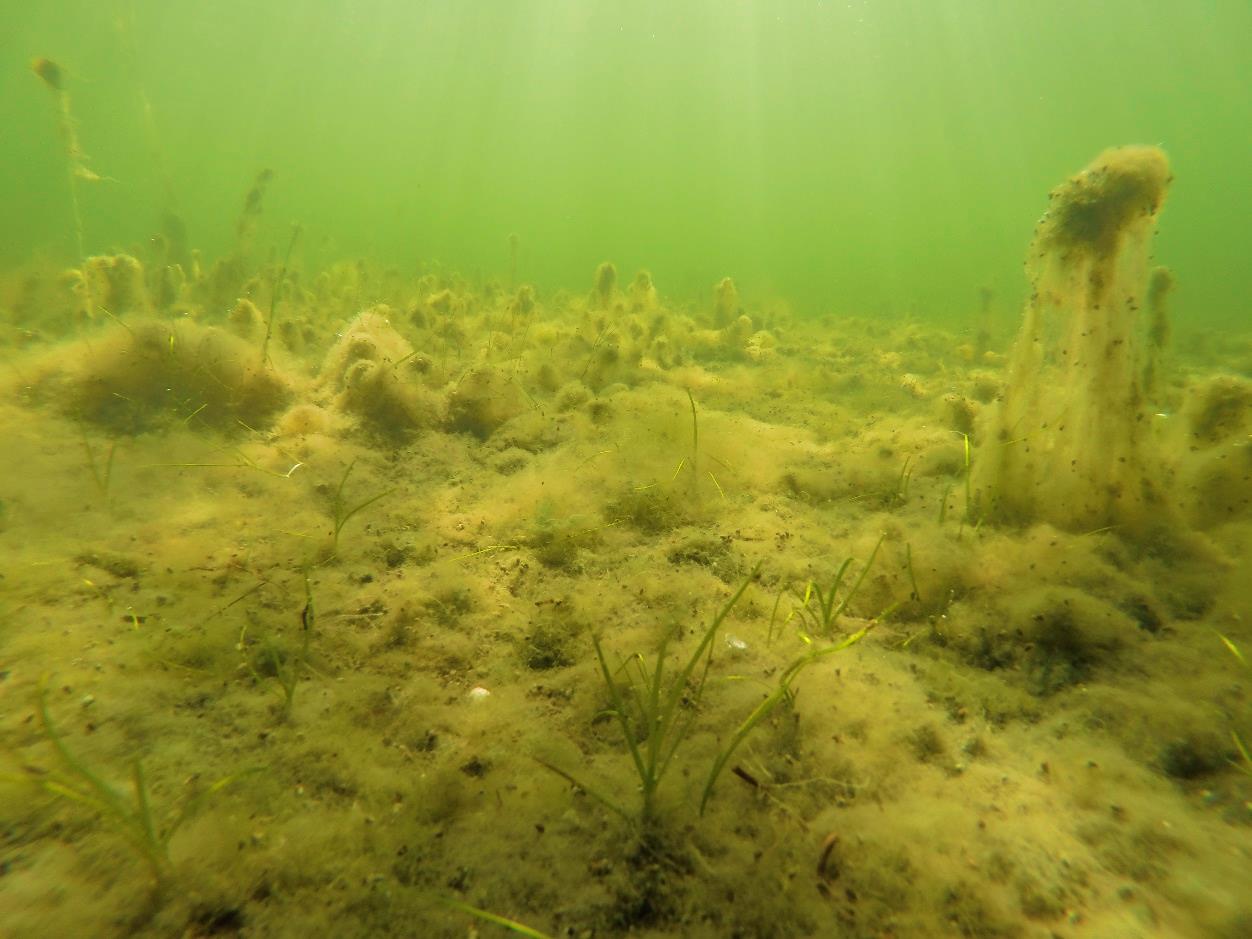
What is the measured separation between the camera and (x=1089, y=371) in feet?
10.2

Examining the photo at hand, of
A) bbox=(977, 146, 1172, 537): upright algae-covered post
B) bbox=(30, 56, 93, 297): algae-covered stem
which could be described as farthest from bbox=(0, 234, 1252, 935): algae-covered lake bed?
bbox=(30, 56, 93, 297): algae-covered stem

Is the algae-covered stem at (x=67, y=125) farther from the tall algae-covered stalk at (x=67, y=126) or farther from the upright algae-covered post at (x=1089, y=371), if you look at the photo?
the upright algae-covered post at (x=1089, y=371)

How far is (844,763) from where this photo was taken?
1760 mm

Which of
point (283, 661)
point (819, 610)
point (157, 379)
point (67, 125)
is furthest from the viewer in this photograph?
point (67, 125)

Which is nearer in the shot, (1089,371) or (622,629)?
(622,629)

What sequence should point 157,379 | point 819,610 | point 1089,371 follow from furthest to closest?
point 157,379 < point 1089,371 < point 819,610

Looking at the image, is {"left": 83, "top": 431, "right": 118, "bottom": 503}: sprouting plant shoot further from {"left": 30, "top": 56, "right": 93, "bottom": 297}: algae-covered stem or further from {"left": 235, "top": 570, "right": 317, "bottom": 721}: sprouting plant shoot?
{"left": 30, "top": 56, "right": 93, "bottom": 297}: algae-covered stem

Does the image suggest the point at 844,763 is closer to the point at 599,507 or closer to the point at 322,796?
the point at 322,796

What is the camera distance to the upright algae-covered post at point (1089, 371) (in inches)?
115

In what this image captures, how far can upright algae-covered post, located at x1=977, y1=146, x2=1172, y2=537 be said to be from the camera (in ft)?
9.58

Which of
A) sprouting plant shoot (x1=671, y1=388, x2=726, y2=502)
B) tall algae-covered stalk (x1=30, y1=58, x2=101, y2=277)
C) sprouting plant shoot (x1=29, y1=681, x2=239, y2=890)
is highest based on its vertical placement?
tall algae-covered stalk (x1=30, y1=58, x2=101, y2=277)

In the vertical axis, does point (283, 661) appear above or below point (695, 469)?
below

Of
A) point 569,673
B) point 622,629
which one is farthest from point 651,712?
point 622,629

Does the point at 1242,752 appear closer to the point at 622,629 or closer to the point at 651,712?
the point at 651,712
